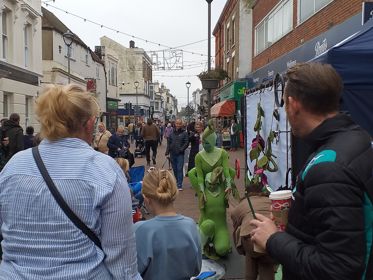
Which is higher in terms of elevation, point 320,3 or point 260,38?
point 260,38

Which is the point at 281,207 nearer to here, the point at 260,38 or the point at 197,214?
the point at 197,214

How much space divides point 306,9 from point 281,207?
1358 cm

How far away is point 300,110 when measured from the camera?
5.76ft

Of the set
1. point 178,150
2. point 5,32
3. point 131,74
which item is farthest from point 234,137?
point 131,74

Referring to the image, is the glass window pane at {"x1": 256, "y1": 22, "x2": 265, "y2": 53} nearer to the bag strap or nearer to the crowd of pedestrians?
the crowd of pedestrians

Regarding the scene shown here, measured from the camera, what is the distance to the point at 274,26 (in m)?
19.4

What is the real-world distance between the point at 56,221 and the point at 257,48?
2361 cm

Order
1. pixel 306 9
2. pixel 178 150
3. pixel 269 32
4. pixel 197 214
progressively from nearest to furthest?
pixel 197 214
pixel 178 150
pixel 306 9
pixel 269 32

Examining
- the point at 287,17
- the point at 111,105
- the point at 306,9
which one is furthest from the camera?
the point at 111,105

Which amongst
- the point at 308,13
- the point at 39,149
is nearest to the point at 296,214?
the point at 39,149

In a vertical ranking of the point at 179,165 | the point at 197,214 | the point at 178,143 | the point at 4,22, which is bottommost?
the point at 197,214

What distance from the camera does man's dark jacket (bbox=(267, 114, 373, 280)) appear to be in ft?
4.86

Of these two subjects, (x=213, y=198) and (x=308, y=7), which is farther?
(x=308, y=7)

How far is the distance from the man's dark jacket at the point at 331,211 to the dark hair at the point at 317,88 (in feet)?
0.23
